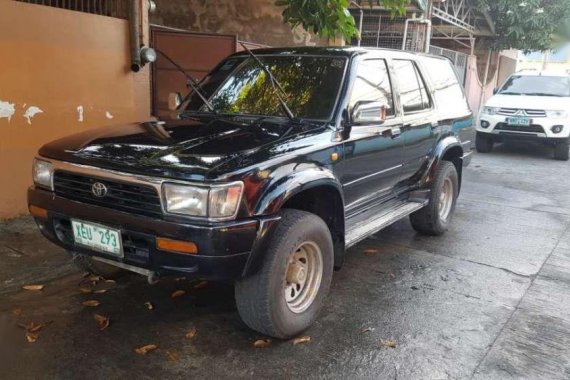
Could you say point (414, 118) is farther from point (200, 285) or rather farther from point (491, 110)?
point (491, 110)

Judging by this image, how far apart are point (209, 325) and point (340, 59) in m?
2.16

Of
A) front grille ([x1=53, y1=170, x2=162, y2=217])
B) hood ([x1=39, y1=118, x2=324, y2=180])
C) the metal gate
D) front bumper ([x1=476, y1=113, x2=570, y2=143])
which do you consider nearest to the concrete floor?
front grille ([x1=53, y1=170, x2=162, y2=217])

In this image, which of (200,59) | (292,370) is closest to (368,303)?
(292,370)

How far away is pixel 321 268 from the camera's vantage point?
3588 millimetres

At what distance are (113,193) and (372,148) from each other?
1960 millimetres

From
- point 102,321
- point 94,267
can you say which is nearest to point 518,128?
point 94,267

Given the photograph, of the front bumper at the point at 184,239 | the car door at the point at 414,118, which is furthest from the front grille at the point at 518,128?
the front bumper at the point at 184,239

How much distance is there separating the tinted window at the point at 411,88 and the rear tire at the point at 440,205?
744mm

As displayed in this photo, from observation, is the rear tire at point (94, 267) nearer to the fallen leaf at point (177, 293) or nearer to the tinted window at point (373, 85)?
the fallen leaf at point (177, 293)

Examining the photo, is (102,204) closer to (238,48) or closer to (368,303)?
(368,303)

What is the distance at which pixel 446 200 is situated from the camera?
5.90 meters

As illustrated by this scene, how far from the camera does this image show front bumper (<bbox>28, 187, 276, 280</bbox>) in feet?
9.21

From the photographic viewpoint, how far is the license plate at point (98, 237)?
9.93ft

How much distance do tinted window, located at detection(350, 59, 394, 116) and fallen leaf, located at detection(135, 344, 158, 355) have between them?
6.84 feet
